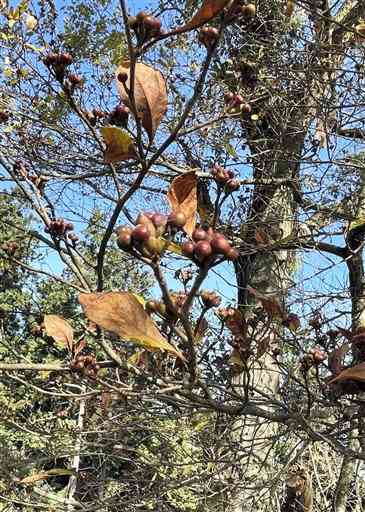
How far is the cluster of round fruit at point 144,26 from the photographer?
2.07 feet

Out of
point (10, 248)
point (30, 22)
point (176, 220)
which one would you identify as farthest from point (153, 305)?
point (30, 22)

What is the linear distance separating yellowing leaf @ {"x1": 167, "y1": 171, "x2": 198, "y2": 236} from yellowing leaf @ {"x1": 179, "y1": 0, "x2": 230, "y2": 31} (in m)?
0.24

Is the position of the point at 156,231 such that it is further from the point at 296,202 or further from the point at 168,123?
the point at 296,202

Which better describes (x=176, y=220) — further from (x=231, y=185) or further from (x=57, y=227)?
(x=57, y=227)

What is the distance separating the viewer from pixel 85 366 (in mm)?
1391

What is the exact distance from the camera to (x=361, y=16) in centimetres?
281

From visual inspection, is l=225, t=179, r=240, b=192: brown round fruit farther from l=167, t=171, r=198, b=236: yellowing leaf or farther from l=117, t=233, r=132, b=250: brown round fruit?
l=117, t=233, r=132, b=250: brown round fruit

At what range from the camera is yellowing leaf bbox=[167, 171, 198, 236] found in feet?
2.65

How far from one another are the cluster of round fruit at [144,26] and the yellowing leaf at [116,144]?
0.48 feet

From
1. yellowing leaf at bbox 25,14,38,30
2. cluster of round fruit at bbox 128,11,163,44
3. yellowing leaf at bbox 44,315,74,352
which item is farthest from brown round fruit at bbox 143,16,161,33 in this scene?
yellowing leaf at bbox 25,14,38,30

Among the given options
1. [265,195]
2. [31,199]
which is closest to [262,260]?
[265,195]

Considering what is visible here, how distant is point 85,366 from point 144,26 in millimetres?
957

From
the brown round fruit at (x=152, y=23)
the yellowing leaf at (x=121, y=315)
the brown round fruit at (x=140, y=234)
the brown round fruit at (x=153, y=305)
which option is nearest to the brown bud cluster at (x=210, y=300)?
the brown round fruit at (x=153, y=305)

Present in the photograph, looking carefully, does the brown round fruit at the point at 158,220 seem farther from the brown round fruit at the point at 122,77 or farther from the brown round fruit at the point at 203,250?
the brown round fruit at the point at 122,77
